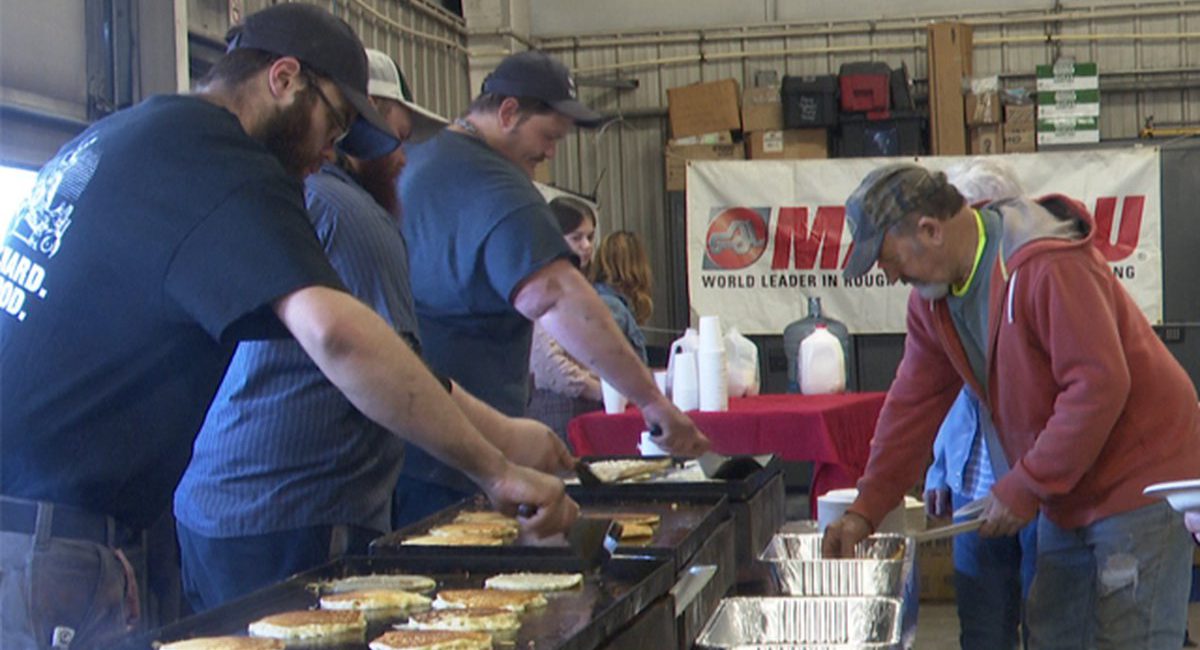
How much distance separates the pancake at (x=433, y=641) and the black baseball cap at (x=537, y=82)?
153cm

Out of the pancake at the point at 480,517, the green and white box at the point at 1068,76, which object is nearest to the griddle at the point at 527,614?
the pancake at the point at 480,517

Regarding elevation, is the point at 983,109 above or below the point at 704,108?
below

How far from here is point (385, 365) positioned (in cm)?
162

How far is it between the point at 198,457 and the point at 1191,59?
26.4 ft

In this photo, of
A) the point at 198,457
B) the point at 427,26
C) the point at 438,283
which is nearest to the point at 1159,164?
the point at 427,26

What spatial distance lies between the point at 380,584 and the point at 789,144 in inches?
274

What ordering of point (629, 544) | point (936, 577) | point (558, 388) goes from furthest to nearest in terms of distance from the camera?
point (936, 577)
point (558, 388)
point (629, 544)

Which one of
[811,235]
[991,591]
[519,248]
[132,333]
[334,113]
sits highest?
[811,235]

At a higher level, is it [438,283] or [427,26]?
[427,26]

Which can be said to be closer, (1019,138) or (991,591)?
(991,591)

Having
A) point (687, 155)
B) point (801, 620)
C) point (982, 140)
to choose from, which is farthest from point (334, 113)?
point (982, 140)

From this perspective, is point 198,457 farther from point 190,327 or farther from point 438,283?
point 438,283

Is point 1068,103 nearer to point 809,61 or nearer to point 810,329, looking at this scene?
point 809,61

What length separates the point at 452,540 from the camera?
2.25 metres
